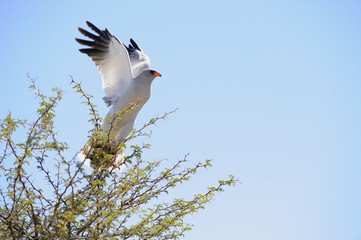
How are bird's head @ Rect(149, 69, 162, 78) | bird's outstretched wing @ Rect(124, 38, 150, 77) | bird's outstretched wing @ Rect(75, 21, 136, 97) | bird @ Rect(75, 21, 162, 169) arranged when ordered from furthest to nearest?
bird's outstretched wing @ Rect(124, 38, 150, 77) → bird's outstretched wing @ Rect(75, 21, 136, 97) → bird's head @ Rect(149, 69, 162, 78) → bird @ Rect(75, 21, 162, 169)

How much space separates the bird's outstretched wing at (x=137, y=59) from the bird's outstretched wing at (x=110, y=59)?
519mm

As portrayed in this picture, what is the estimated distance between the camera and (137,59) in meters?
8.77

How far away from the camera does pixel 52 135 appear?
4.35 metres

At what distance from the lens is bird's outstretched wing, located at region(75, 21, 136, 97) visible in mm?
7176

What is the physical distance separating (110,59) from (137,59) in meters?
1.42

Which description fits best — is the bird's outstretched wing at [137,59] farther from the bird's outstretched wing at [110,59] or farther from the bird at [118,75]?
the bird's outstretched wing at [110,59]

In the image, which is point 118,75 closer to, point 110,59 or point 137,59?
point 110,59

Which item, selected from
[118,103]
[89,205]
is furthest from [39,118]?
[118,103]

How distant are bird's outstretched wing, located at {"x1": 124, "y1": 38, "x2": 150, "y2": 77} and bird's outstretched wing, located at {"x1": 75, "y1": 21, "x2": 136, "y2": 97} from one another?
1.70 feet

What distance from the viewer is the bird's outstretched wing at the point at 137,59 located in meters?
7.98

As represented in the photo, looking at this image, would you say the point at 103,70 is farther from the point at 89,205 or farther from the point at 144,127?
the point at 89,205

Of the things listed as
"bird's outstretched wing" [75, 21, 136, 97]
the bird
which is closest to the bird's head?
the bird

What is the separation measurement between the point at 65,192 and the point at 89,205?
200 millimetres

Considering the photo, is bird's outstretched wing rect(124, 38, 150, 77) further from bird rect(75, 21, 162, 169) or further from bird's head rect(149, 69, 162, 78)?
bird's head rect(149, 69, 162, 78)
